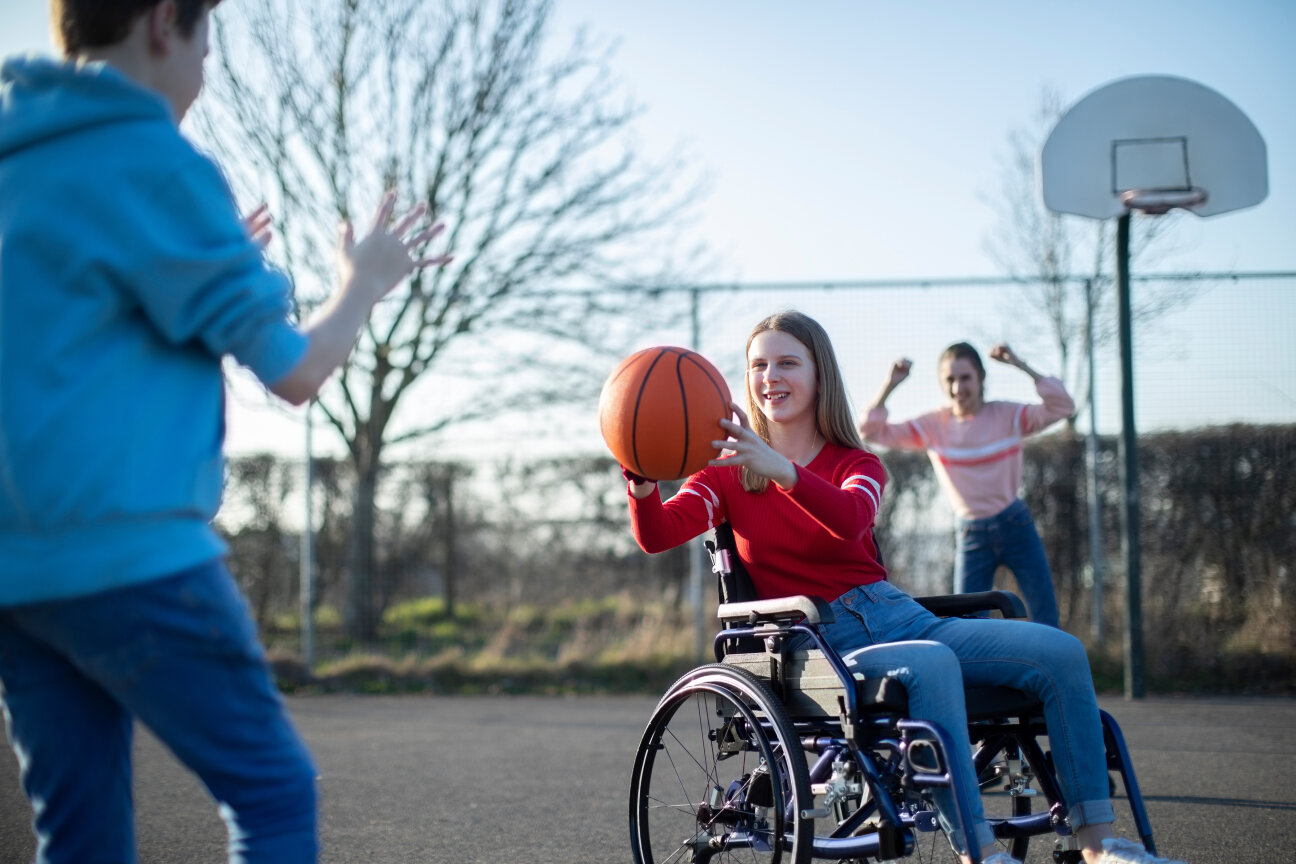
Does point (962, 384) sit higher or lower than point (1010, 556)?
higher

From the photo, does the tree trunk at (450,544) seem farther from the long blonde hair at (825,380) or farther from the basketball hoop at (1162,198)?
the long blonde hair at (825,380)

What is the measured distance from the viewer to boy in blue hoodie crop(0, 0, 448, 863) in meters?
1.61

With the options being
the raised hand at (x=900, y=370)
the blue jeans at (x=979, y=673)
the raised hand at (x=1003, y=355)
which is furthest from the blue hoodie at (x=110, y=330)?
the raised hand at (x=1003, y=355)

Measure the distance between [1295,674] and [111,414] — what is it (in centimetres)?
848

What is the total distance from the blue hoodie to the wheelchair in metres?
1.49

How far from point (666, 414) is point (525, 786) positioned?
2743 mm

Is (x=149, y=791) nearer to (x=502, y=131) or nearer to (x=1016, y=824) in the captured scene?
(x=1016, y=824)

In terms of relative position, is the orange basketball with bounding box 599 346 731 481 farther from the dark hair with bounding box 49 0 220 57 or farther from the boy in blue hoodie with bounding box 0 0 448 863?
the dark hair with bounding box 49 0 220 57

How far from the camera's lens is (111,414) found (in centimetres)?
163

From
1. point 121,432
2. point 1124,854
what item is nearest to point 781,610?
point 1124,854

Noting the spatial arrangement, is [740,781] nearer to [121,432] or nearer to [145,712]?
[145,712]

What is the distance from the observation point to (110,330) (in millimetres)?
1688

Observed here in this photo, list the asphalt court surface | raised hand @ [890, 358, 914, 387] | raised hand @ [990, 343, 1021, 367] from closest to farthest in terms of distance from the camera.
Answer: the asphalt court surface < raised hand @ [890, 358, 914, 387] < raised hand @ [990, 343, 1021, 367]

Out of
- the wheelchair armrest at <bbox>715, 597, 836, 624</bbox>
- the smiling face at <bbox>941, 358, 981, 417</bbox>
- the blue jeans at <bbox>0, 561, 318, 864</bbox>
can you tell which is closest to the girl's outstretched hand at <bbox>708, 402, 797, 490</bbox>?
the wheelchair armrest at <bbox>715, 597, 836, 624</bbox>
